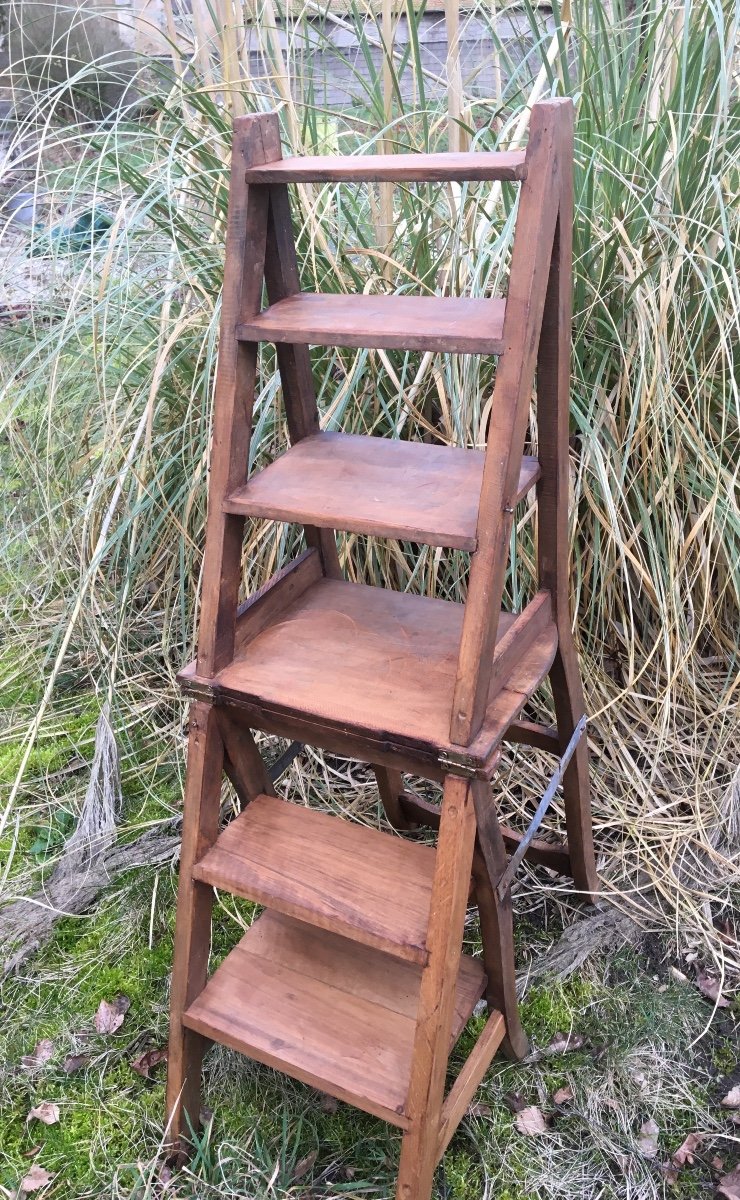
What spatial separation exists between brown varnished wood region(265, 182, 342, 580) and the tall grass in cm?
45

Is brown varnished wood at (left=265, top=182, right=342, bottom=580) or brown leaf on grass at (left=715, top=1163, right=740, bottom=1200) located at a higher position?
brown varnished wood at (left=265, top=182, right=342, bottom=580)

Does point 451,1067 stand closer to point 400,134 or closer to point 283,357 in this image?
point 283,357

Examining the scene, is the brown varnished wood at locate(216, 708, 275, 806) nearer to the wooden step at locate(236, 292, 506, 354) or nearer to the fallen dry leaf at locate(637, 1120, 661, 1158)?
the wooden step at locate(236, 292, 506, 354)

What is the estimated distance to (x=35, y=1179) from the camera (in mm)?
1422

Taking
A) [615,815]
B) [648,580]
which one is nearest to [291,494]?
[648,580]

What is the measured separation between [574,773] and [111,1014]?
3.39 feet

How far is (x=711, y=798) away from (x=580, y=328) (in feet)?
3.65

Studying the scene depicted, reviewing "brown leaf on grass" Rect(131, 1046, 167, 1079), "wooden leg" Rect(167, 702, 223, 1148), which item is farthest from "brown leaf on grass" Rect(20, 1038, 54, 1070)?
"wooden leg" Rect(167, 702, 223, 1148)

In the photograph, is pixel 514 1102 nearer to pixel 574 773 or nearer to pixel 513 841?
pixel 513 841

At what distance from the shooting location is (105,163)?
85.7 inches

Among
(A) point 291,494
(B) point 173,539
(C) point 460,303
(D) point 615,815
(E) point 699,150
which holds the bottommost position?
(D) point 615,815

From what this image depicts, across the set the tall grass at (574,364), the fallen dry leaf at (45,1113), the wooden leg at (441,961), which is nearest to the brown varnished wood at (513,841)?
the tall grass at (574,364)

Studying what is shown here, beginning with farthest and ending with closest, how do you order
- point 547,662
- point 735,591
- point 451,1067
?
1. point 735,591
2. point 451,1067
3. point 547,662

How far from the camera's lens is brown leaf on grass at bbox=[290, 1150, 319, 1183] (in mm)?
1398
